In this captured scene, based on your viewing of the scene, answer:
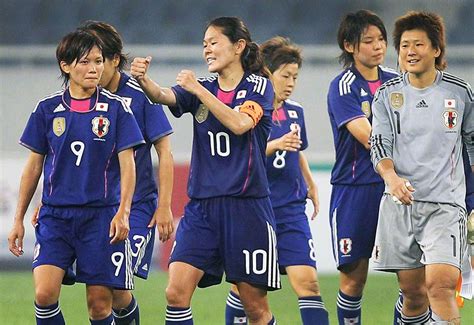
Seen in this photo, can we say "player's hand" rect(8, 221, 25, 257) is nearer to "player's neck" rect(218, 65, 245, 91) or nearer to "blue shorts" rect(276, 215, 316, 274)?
"player's neck" rect(218, 65, 245, 91)

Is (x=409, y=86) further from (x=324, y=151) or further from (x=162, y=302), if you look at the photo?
(x=324, y=151)

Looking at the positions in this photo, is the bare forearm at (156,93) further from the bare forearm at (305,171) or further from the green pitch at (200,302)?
the green pitch at (200,302)

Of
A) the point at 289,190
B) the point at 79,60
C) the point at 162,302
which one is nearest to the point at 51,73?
the point at 162,302

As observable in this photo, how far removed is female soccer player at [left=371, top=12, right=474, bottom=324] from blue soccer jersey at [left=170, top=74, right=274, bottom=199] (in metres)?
0.66

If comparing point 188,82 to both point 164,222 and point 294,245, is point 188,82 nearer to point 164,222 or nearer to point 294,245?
point 164,222

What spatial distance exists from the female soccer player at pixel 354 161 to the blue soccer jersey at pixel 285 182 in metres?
0.39

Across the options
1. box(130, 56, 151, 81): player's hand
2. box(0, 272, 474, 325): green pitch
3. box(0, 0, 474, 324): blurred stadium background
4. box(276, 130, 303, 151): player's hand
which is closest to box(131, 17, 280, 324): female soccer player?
box(130, 56, 151, 81): player's hand

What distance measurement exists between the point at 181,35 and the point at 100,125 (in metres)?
11.5

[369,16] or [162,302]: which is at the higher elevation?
[369,16]

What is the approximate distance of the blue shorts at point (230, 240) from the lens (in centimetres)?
709

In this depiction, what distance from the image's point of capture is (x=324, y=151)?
1767 centimetres

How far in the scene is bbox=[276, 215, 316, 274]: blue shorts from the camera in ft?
27.3

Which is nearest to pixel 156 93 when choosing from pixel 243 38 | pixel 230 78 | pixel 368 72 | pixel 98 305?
pixel 230 78

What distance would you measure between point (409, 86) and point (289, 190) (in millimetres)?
1643
